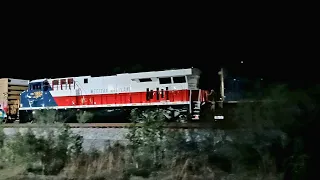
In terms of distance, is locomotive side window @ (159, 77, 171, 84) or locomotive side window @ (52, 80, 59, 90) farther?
locomotive side window @ (52, 80, 59, 90)

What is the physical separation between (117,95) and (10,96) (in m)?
3.89

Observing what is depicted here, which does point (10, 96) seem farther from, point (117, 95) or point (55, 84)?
point (117, 95)

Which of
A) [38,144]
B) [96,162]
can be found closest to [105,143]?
[96,162]

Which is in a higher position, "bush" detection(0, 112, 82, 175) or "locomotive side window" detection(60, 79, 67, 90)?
"locomotive side window" detection(60, 79, 67, 90)

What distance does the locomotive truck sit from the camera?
9859 mm

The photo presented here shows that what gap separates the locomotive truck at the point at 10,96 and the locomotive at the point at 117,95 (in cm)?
50

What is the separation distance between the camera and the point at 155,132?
13.6ft

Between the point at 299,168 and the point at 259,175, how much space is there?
16.9 inches

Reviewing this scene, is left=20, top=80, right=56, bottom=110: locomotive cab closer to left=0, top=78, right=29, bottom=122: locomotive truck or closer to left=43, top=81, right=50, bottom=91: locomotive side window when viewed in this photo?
left=43, top=81, right=50, bottom=91: locomotive side window

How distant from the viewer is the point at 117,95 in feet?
28.6

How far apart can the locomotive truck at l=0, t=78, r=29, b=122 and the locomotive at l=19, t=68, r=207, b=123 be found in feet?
Result: 1.63

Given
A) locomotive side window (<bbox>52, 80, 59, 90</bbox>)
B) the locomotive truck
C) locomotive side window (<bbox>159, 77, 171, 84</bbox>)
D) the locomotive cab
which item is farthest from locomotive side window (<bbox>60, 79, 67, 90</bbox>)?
locomotive side window (<bbox>159, 77, 171, 84</bbox>)

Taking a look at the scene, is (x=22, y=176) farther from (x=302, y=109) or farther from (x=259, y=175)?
(x=302, y=109)

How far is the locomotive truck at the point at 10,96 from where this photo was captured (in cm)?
986
